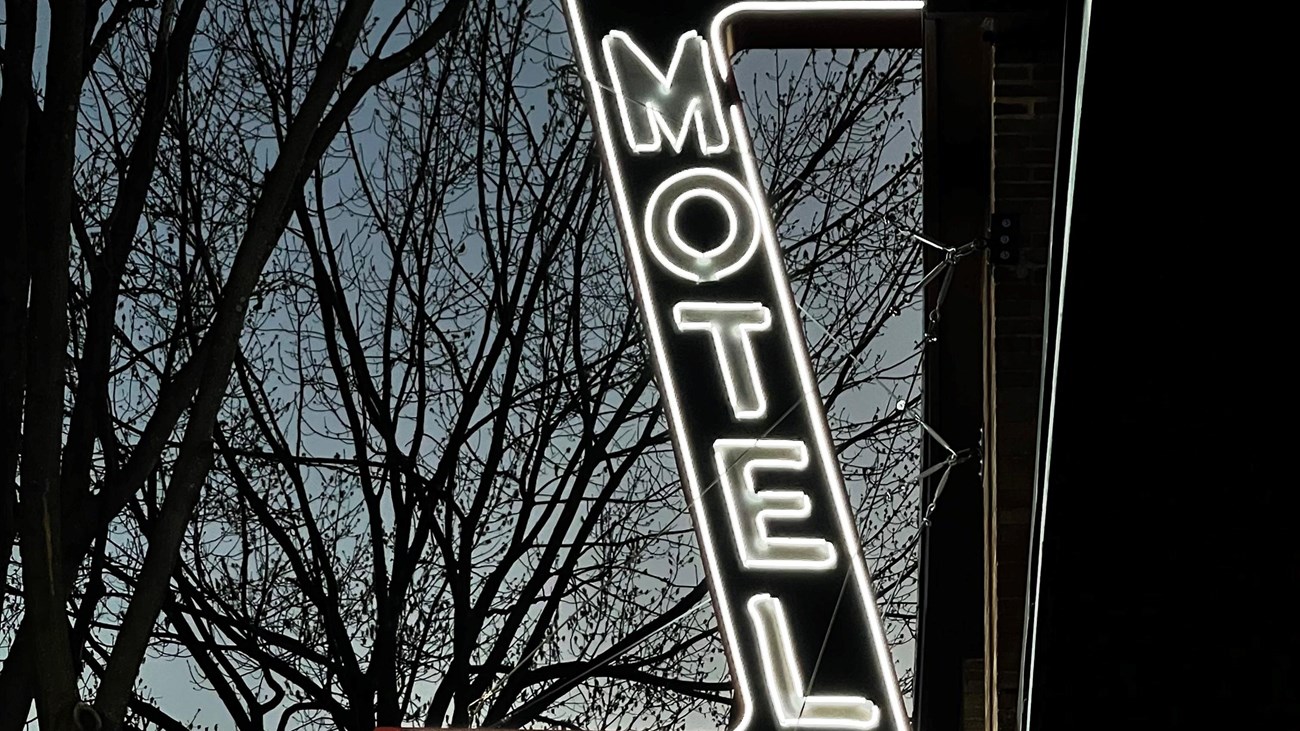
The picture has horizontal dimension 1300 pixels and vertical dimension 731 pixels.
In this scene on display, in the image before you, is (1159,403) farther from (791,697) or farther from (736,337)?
(736,337)

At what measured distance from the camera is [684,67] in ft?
26.4

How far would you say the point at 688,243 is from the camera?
7652 millimetres

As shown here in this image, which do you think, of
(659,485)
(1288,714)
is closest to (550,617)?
(659,485)

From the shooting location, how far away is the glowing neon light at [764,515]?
23.6 feet

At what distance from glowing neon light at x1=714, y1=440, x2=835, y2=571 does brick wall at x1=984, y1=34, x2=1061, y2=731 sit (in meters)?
0.96

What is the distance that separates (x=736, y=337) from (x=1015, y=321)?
1.36 metres

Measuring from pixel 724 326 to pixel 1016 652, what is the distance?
6.62 ft

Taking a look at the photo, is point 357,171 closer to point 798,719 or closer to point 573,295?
point 573,295

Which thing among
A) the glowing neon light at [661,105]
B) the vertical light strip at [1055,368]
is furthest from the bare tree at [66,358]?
the vertical light strip at [1055,368]

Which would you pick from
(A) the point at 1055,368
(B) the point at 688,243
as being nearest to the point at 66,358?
(B) the point at 688,243

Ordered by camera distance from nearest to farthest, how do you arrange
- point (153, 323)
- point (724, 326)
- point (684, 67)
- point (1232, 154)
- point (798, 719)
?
point (1232, 154), point (798, 719), point (724, 326), point (684, 67), point (153, 323)

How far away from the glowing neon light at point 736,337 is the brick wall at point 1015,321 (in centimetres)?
115

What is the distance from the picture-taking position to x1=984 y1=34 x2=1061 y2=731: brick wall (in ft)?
24.8

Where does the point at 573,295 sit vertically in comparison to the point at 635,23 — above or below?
below
